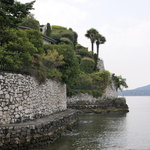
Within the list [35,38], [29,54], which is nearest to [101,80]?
[35,38]

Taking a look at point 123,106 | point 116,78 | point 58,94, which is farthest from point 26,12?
point 116,78

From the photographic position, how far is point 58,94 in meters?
28.2

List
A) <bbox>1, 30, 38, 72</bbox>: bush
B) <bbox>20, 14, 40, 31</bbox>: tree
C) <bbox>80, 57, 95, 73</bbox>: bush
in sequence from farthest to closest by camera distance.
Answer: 1. <bbox>80, 57, 95, 73</bbox>: bush
2. <bbox>20, 14, 40, 31</bbox>: tree
3. <bbox>1, 30, 38, 72</bbox>: bush

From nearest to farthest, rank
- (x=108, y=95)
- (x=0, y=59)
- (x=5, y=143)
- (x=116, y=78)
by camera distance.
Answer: (x=5, y=143), (x=0, y=59), (x=108, y=95), (x=116, y=78)

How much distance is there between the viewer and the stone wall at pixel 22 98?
15822 millimetres

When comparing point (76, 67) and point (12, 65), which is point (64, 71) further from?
point (12, 65)

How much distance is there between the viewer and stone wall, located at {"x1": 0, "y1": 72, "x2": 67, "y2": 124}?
623 inches

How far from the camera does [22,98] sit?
17.7 meters

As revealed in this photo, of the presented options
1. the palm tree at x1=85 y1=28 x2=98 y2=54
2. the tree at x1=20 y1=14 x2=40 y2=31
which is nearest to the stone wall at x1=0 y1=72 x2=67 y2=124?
the tree at x1=20 y1=14 x2=40 y2=31

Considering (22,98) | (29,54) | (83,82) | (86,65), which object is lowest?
(22,98)

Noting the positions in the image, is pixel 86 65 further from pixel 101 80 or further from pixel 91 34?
pixel 91 34

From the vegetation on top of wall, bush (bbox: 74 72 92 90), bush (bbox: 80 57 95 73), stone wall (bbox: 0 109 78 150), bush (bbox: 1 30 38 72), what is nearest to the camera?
stone wall (bbox: 0 109 78 150)

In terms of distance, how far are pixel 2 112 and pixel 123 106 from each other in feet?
136

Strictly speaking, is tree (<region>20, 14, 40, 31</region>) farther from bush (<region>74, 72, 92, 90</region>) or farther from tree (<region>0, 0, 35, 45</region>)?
tree (<region>0, 0, 35, 45</region>)
